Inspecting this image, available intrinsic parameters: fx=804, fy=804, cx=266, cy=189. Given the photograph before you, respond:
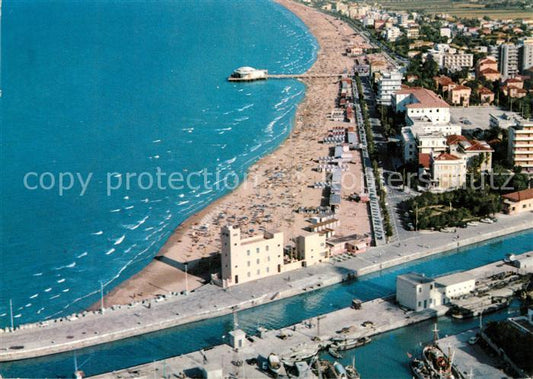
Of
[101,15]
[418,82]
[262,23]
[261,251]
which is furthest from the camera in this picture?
[101,15]

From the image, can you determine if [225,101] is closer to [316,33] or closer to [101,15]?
[316,33]

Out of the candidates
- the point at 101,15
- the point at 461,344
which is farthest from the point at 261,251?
the point at 101,15

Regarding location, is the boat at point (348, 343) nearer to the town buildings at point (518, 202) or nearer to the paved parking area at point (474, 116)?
the town buildings at point (518, 202)

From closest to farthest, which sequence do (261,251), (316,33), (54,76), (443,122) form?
(261,251)
(443,122)
(54,76)
(316,33)

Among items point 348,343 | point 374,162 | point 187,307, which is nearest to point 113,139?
point 374,162

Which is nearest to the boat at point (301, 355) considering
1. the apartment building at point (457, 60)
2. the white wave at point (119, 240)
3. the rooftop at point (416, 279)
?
the rooftop at point (416, 279)

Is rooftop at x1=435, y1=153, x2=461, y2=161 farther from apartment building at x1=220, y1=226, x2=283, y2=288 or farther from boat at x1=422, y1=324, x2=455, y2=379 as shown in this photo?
boat at x1=422, y1=324, x2=455, y2=379
